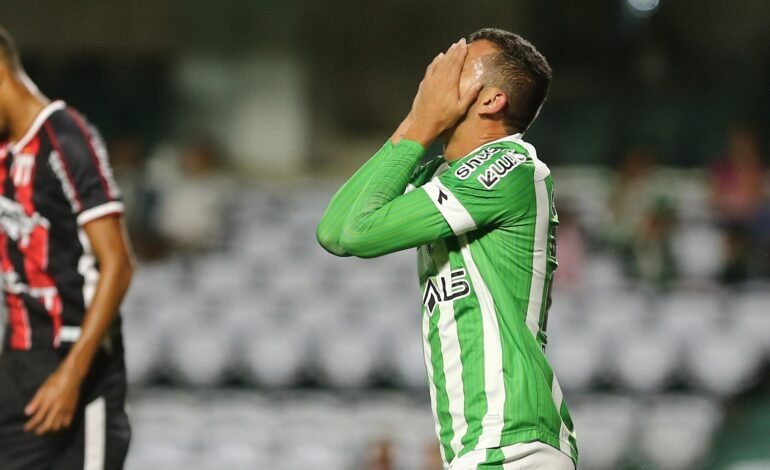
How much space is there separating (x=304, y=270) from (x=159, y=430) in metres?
1.87

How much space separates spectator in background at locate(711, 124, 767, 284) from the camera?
833 centimetres

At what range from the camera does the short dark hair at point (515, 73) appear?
103 inches

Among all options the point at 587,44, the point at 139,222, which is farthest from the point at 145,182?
the point at 587,44

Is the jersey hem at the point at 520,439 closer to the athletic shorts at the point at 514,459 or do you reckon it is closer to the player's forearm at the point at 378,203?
the athletic shorts at the point at 514,459

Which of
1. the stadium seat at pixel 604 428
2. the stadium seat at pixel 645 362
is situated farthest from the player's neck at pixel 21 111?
the stadium seat at pixel 645 362

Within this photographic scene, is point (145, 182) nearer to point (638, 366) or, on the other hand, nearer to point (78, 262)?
point (638, 366)

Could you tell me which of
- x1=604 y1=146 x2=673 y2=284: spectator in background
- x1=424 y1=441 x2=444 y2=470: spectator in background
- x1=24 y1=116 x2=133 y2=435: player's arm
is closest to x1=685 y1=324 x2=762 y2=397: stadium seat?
x1=604 y1=146 x2=673 y2=284: spectator in background

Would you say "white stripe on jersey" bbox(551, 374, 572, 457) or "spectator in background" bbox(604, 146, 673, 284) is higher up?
"white stripe on jersey" bbox(551, 374, 572, 457)

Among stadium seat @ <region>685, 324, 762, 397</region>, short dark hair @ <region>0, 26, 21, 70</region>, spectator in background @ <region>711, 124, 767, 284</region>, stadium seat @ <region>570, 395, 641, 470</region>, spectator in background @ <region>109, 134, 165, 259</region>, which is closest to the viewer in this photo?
short dark hair @ <region>0, 26, 21, 70</region>

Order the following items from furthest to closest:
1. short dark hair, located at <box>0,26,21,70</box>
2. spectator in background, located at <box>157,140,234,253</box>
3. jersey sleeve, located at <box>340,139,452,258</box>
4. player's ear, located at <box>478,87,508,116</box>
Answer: spectator in background, located at <box>157,140,234,253</box> < short dark hair, located at <box>0,26,21,70</box> < player's ear, located at <box>478,87,508,116</box> < jersey sleeve, located at <box>340,139,452,258</box>

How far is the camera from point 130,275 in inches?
129

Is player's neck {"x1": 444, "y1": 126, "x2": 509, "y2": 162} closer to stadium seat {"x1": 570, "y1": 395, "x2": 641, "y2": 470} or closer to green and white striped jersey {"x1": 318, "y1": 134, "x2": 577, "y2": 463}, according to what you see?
green and white striped jersey {"x1": 318, "y1": 134, "x2": 577, "y2": 463}

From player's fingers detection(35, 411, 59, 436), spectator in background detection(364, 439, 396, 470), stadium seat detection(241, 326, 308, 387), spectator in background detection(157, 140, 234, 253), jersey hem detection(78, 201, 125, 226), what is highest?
jersey hem detection(78, 201, 125, 226)

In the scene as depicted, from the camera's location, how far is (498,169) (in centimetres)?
255
